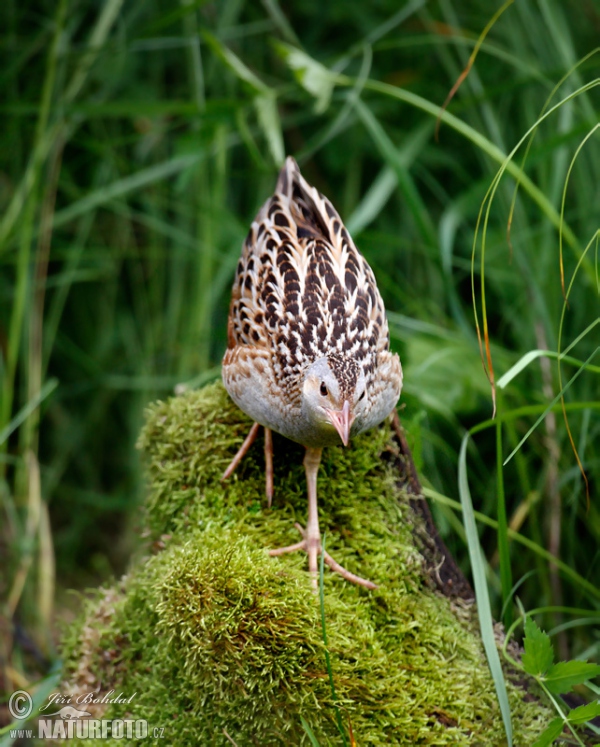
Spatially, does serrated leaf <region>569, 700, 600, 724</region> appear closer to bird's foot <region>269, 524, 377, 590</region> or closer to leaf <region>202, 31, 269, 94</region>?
bird's foot <region>269, 524, 377, 590</region>

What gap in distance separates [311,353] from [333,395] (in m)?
0.22

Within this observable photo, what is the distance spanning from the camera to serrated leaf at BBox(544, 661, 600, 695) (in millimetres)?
2373

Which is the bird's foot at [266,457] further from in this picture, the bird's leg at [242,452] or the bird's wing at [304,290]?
the bird's wing at [304,290]

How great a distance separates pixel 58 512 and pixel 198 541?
3.98 meters

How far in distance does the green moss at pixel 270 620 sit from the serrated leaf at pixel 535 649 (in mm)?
326

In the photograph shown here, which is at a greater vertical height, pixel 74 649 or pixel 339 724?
pixel 339 724

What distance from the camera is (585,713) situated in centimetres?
236

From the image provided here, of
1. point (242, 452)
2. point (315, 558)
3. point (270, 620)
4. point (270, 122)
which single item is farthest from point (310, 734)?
point (270, 122)

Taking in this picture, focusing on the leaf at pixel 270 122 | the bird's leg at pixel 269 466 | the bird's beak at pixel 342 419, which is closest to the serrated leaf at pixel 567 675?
the bird's beak at pixel 342 419

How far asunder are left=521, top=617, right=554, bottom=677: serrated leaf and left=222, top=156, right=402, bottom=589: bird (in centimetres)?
60

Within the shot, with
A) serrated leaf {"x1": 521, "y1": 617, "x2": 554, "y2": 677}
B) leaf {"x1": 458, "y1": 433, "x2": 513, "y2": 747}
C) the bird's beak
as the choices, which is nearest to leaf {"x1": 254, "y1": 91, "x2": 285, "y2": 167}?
the bird's beak

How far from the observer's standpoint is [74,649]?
3.19 m

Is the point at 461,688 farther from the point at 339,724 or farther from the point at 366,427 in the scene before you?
the point at 366,427

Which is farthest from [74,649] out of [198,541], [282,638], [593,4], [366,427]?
[593,4]
